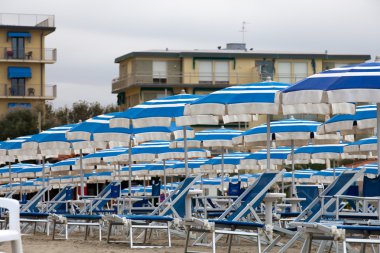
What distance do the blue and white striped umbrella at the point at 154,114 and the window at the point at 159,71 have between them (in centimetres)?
5851

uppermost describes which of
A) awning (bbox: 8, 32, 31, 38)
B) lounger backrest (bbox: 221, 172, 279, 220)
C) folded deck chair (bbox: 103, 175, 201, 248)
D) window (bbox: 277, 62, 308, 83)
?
awning (bbox: 8, 32, 31, 38)

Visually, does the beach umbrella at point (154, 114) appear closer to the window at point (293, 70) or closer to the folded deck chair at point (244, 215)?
the folded deck chair at point (244, 215)

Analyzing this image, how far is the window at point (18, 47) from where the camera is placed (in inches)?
3081

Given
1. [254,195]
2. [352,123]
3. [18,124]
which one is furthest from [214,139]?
[18,124]

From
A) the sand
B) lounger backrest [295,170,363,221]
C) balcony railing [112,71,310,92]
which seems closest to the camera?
lounger backrest [295,170,363,221]

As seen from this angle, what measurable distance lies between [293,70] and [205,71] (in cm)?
613

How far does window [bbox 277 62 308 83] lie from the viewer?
76812 mm

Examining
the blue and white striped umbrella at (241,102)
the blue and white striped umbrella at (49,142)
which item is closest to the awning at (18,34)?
the blue and white striped umbrella at (49,142)

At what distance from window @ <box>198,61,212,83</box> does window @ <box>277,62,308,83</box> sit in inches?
186

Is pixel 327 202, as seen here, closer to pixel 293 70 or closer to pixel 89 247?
pixel 89 247

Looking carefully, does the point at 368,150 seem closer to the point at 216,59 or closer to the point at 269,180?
the point at 269,180

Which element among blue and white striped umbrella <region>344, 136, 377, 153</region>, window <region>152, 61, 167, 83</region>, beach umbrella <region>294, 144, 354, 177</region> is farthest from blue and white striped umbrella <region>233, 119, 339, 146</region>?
window <region>152, 61, 167, 83</region>

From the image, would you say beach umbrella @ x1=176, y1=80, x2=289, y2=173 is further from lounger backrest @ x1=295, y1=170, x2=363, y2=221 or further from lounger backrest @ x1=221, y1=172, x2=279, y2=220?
lounger backrest @ x1=295, y1=170, x2=363, y2=221

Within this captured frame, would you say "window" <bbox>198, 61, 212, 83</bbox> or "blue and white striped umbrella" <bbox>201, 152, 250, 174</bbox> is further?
"window" <bbox>198, 61, 212, 83</bbox>
